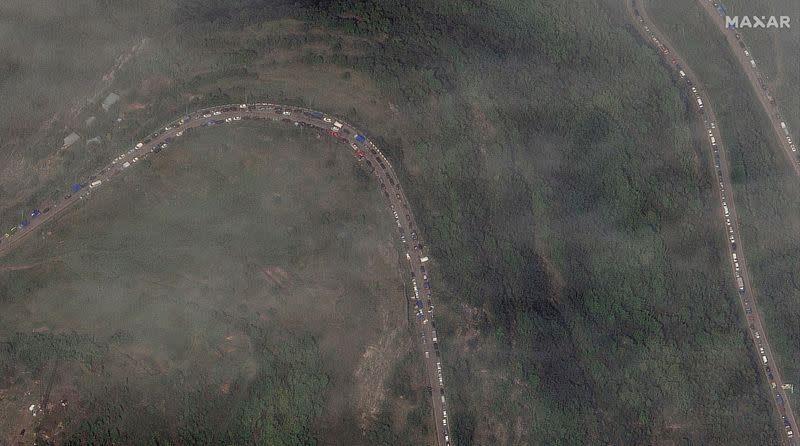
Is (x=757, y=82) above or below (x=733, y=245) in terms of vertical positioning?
above

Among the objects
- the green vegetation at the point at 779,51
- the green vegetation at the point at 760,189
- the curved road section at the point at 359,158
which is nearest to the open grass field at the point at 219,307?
the curved road section at the point at 359,158

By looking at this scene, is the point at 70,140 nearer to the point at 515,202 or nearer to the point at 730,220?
the point at 515,202

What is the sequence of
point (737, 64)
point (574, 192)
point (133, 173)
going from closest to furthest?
1. point (133, 173)
2. point (574, 192)
3. point (737, 64)

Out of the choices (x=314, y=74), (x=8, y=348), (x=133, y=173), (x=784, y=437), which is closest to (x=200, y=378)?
(x=8, y=348)

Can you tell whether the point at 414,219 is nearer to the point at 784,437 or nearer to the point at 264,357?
the point at 264,357
